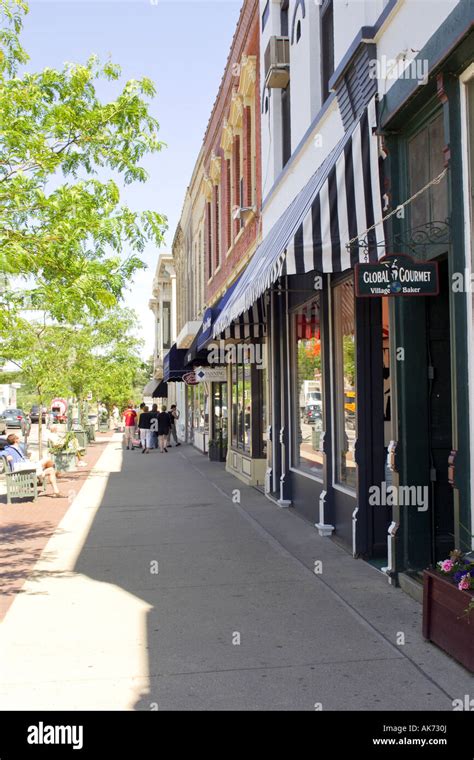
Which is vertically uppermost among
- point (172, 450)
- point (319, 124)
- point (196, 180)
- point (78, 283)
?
point (196, 180)

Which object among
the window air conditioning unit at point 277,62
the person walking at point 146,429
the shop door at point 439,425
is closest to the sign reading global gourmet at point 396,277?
the shop door at point 439,425

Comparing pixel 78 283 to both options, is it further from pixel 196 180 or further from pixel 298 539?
pixel 196 180

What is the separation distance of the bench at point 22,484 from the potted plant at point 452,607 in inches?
373

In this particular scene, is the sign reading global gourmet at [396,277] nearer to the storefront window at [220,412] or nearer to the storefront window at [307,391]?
the storefront window at [307,391]

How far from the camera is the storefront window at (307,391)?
35.0ft

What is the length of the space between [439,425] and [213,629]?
2709 mm

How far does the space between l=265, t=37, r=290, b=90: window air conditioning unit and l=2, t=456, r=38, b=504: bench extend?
7807 millimetres

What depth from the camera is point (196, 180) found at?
26.3m

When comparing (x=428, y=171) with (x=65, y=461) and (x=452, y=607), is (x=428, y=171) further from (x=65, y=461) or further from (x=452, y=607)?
(x=65, y=461)

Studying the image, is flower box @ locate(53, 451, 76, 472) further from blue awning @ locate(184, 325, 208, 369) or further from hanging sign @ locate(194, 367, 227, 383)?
hanging sign @ locate(194, 367, 227, 383)

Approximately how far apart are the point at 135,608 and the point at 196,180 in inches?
844

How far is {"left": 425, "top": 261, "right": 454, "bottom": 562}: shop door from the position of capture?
6.99 m
